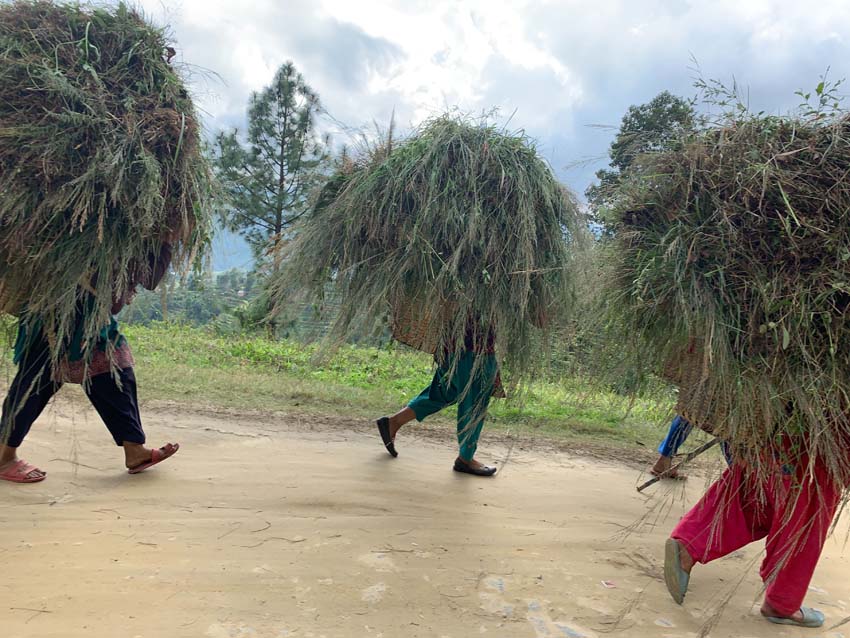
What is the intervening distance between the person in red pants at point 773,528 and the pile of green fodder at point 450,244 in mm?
912

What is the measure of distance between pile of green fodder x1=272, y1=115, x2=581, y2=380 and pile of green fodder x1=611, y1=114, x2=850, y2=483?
1.77 feet

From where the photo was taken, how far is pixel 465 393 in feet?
8.95

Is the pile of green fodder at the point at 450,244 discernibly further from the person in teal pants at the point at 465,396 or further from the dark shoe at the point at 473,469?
the dark shoe at the point at 473,469

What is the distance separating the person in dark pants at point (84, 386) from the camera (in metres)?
2.46

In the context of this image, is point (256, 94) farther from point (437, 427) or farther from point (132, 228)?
point (132, 228)

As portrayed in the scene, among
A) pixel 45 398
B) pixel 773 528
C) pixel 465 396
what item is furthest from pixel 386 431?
pixel 773 528

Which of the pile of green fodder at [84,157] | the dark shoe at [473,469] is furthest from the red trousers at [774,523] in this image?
the pile of green fodder at [84,157]

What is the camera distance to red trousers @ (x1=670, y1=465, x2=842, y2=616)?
76.9 inches

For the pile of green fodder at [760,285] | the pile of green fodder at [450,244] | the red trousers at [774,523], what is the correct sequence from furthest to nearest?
the pile of green fodder at [450,244], the red trousers at [774,523], the pile of green fodder at [760,285]

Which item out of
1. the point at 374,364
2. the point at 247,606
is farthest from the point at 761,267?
the point at 374,364

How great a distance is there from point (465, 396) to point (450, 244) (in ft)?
2.45

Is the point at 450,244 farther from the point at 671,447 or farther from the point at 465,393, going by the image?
the point at 671,447

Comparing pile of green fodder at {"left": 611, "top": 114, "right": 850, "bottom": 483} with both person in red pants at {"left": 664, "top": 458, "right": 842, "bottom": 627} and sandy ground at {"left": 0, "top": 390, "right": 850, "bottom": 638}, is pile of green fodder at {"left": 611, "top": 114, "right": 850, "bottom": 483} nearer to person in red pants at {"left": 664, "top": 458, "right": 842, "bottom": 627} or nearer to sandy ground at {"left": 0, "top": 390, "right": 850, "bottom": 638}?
person in red pants at {"left": 664, "top": 458, "right": 842, "bottom": 627}

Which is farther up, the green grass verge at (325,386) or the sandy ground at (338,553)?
the green grass verge at (325,386)
